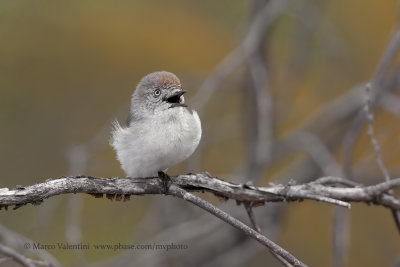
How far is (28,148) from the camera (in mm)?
5902

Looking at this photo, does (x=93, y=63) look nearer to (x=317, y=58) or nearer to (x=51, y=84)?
(x=51, y=84)

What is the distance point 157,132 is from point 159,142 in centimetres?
10

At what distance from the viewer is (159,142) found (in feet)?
11.5

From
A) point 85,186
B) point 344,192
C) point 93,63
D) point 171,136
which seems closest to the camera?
point 85,186

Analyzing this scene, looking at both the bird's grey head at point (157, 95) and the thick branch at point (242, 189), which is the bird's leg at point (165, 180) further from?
the bird's grey head at point (157, 95)

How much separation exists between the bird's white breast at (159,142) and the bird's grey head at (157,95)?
0.08m

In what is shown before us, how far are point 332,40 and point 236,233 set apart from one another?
1.94 meters

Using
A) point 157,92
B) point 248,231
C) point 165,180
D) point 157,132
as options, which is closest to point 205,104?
point 157,92

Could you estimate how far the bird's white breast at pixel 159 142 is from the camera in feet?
11.5

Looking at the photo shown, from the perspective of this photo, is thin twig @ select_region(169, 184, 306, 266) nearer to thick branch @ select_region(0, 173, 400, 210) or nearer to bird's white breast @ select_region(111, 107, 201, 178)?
thick branch @ select_region(0, 173, 400, 210)

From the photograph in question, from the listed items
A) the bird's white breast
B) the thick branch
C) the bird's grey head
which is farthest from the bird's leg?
the bird's grey head

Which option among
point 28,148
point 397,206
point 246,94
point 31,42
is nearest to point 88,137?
point 28,148

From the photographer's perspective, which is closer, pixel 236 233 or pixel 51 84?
pixel 236 233

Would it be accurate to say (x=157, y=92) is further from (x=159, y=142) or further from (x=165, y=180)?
(x=165, y=180)
